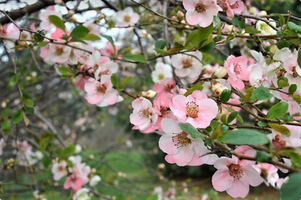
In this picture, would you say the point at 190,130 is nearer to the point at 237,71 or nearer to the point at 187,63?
the point at 237,71

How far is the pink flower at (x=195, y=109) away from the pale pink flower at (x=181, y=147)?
0.12ft

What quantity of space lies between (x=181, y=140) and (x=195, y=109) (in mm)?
92

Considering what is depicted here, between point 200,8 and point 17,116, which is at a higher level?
point 200,8

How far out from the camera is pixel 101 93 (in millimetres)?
865

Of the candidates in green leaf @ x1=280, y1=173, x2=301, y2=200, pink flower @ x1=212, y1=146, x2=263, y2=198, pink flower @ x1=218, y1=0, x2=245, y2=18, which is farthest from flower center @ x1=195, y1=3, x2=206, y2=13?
green leaf @ x1=280, y1=173, x2=301, y2=200

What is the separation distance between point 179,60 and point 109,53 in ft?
1.24

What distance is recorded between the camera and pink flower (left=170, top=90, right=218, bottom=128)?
58 cm

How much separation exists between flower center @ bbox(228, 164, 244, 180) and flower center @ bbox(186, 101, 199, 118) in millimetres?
167

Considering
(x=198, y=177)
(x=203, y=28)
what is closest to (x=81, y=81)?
(x=203, y=28)

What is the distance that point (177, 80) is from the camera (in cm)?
94

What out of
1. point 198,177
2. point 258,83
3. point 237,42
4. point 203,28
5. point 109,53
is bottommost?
point 198,177

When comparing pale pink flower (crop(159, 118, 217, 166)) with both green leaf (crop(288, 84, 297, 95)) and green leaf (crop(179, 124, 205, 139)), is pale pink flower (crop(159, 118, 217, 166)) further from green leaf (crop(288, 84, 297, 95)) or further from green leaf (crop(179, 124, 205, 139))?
green leaf (crop(288, 84, 297, 95))

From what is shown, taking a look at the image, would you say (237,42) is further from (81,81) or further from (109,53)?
(81,81)

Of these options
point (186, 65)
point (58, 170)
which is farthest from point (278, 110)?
point (58, 170)
